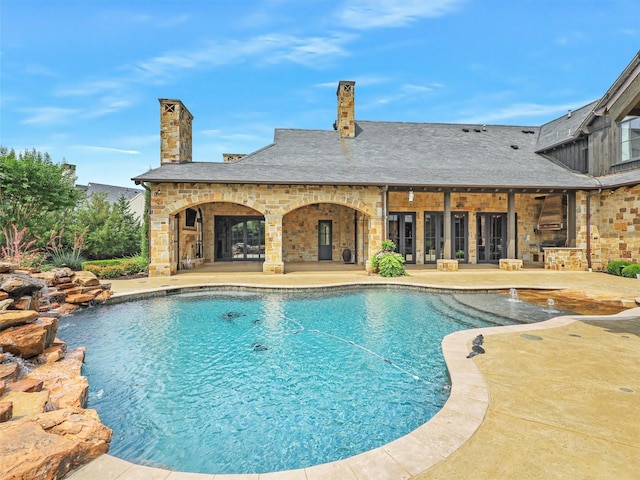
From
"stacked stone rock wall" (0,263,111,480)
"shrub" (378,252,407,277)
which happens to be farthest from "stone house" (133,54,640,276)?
"stacked stone rock wall" (0,263,111,480)

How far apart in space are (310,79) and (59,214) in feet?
47.5

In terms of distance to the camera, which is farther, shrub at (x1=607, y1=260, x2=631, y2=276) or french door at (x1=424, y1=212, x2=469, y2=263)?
french door at (x1=424, y1=212, x2=469, y2=263)

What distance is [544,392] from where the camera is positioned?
291 cm

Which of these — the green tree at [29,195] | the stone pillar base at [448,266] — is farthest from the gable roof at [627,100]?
the green tree at [29,195]

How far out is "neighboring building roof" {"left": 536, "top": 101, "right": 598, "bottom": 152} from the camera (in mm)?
15158

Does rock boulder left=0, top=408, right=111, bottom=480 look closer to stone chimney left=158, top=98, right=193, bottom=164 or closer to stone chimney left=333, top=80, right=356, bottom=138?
stone chimney left=158, top=98, right=193, bottom=164

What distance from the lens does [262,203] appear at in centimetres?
1218

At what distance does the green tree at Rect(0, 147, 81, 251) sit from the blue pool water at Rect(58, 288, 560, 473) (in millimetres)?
8052

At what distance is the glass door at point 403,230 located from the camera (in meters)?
15.6

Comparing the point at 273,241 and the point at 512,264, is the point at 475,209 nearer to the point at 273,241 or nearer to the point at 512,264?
the point at 512,264

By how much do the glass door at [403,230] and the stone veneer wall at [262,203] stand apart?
129 inches

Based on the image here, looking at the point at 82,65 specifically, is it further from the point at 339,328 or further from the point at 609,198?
the point at 609,198

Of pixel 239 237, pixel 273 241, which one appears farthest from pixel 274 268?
pixel 239 237

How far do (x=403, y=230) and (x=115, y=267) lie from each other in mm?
12444
